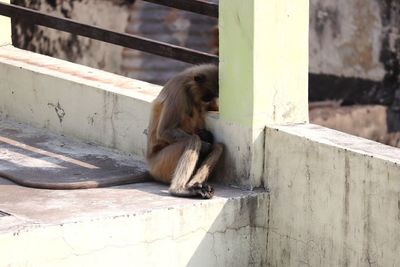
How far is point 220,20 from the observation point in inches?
246

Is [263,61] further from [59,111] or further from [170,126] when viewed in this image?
[59,111]

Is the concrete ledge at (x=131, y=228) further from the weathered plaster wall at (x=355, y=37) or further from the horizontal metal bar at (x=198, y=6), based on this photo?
the weathered plaster wall at (x=355, y=37)

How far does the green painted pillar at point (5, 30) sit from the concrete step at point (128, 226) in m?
2.01

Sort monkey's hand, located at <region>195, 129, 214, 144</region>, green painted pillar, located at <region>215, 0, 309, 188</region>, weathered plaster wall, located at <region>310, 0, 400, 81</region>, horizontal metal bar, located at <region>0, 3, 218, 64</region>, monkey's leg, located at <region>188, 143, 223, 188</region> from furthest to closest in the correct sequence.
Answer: weathered plaster wall, located at <region>310, 0, 400, 81</region>, horizontal metal bar, located at <region>0, 3, 218, 64</region>, monkey's hand, located at <region>195, 129, 214, 144</region>, monkey's leg, located at <region>188, 143, 223, 188</region>, green painted pillar, located at <region>215, 0, 309, 188</region>

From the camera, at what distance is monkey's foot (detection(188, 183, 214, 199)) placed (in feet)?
19.5

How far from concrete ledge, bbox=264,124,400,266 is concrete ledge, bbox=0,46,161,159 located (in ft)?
3.57

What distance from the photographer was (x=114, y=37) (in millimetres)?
7547

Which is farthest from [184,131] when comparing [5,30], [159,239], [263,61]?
[5,30]

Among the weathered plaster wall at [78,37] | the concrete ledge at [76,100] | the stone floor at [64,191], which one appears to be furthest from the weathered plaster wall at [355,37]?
the stone floor at [64,191]

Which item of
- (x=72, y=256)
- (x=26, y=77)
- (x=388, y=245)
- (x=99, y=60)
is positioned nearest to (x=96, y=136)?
(x=26, y=77)

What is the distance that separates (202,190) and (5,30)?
2.99 metres

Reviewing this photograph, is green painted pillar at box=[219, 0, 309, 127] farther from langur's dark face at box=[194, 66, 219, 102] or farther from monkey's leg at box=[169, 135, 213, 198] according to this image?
monkey's leg at box=[169, 135, 213, 198]

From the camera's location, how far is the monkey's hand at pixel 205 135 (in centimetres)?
630

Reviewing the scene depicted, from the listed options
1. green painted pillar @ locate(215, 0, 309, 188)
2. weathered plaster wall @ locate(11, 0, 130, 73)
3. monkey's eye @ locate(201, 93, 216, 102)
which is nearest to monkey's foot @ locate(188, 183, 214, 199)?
green painted pillar @ locate(215, 0, 309, 188)
